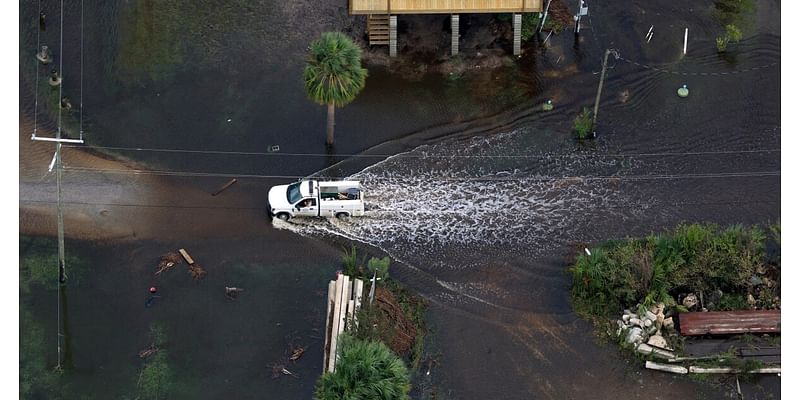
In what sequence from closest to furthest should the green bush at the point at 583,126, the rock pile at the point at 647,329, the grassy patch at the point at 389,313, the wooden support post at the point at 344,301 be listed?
the grassy patch at the point at 389,313
the wooden support post at the point at 344,301
the rock pile at the point at 647,329
the green bush at the point at 583,126

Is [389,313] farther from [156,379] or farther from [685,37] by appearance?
[685,37]

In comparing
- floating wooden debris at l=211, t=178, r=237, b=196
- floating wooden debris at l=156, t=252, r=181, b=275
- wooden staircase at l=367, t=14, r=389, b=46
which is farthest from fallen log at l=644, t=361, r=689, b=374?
wooden staircase at l=367, t=14, r=389, b=46

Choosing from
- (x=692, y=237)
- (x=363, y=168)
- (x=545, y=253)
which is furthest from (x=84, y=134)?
(x=692, y=237)

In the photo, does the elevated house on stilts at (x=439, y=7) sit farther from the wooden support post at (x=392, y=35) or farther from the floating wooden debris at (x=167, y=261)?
the floating wooden debris at (x=167, y=261)

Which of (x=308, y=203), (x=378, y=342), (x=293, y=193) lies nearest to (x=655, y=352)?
(x=378, y=342)

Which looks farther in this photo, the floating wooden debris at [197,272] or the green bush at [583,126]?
the green bush at [583,126]

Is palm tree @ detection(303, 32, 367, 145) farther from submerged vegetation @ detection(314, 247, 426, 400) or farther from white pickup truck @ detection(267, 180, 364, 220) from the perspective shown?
submerged vegetation @ detection(314, 247, 426, 400)

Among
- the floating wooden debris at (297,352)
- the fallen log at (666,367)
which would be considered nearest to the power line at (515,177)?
the floating wooden debris at (297,352)
